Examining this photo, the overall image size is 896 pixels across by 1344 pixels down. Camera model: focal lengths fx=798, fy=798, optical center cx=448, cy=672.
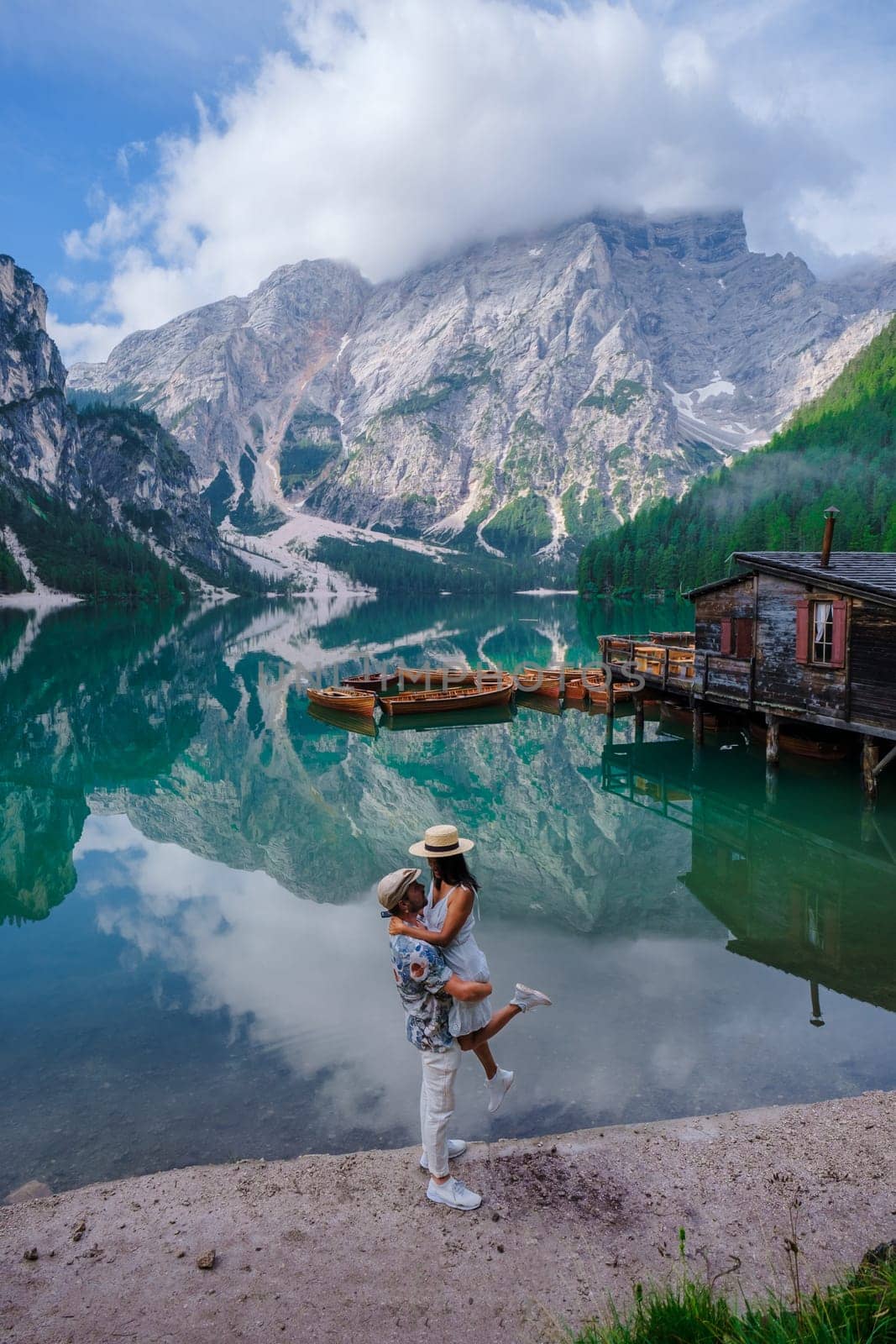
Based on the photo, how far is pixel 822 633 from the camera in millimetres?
25609

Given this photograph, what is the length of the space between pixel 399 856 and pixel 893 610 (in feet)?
52.5

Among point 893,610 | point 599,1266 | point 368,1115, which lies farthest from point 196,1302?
point 893,610

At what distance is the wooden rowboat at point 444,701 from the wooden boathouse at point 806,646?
15400 millimetres

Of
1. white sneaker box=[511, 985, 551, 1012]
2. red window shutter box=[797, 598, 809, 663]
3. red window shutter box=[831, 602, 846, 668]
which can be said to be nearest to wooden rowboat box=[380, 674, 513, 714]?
red window shutter box=[797, 598, 809, 663]

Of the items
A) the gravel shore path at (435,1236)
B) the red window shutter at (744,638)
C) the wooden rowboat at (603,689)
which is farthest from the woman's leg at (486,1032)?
the wooden rowboat at (603,689)

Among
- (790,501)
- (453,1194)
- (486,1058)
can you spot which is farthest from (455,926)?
(790,501)

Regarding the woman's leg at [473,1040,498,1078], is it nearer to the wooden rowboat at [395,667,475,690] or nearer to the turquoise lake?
the turquoise lake

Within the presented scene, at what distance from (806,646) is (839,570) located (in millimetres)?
2623

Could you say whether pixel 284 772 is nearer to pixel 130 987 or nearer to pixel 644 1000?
pixel 130 987

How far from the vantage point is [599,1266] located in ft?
21.8

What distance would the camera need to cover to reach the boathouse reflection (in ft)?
49.7

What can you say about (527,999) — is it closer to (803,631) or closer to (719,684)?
(803,631)

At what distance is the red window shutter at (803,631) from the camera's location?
85.4 feet

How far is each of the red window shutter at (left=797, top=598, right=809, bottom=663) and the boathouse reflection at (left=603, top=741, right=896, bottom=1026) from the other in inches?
191
